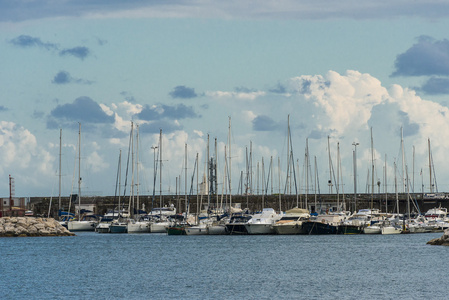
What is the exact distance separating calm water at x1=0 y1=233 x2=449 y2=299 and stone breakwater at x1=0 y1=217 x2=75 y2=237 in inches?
358

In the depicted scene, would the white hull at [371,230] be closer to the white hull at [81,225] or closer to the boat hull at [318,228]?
the boat hull at [318,228]

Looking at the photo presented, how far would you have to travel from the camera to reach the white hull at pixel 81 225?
109m

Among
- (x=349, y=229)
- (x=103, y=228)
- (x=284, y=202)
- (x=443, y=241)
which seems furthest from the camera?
(x=284, y=202)

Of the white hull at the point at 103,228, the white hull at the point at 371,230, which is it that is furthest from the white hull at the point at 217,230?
the white hull at the point at 103,228

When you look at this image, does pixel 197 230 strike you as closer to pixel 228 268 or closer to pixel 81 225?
pixel 81 225

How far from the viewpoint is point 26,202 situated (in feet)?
462

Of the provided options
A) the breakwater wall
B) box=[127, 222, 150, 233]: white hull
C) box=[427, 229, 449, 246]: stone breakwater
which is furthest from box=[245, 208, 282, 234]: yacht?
the breakwater wall

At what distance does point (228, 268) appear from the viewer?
59344 mm

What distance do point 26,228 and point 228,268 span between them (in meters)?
47.5

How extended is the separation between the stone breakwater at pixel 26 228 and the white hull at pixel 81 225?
757cm

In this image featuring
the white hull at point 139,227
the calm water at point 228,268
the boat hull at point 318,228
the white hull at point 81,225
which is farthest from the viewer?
the white hull at point 81,225

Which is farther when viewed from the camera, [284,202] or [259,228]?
[284,202]

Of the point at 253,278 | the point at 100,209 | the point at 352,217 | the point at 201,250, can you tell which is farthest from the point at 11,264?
the point at 100,209

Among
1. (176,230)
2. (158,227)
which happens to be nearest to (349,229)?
(176,230)
